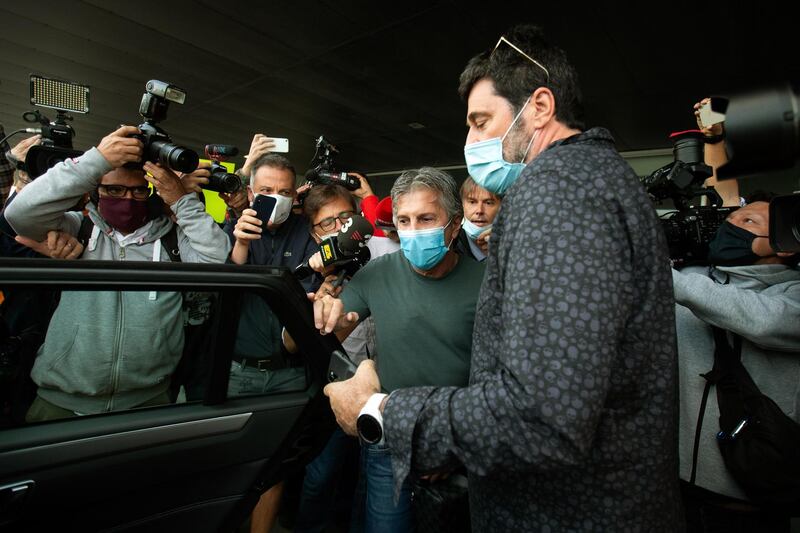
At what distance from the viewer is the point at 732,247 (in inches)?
70.3

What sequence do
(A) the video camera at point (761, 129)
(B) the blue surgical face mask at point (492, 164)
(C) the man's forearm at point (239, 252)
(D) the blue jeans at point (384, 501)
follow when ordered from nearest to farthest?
(A) the video camera at point (761, 129) → (B) the blue surgical face mask at point (492, 164) → (D) the blue jeans at point (384, 501) → (C) the man's forearm at point (239, 252)

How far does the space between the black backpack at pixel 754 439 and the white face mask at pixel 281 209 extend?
83.9 inches

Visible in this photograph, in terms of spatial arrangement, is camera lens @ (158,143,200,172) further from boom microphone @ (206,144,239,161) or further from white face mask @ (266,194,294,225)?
boom microphone @ (206,144,239,161)

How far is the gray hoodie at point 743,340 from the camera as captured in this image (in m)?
1.54

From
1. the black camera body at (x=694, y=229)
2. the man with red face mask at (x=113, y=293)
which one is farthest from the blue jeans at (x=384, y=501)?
the black camera body at (x=694, y=229)

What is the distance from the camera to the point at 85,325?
146 cm

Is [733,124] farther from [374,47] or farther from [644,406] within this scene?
[374,47]

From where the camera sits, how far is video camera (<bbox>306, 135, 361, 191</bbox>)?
2596 mm

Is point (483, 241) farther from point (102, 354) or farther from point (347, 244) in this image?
point (102, 354)

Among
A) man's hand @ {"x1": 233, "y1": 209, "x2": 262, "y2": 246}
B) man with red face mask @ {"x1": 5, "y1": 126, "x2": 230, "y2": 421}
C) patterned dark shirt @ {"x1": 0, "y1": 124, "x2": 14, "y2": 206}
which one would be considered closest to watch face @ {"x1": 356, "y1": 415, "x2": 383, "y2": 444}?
man with red face mask @ {"x1": 5, "y1": 126, "x2": 230, "y2": 421}

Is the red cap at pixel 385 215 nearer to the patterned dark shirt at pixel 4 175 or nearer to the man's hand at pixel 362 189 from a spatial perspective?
the man's hand at pixel 362 189

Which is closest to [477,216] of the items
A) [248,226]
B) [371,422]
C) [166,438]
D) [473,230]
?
[473,230]

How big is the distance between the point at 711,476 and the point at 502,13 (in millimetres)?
4177

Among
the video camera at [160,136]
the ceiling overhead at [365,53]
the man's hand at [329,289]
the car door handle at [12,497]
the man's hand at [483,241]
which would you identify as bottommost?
the car door handle at [12,497]
